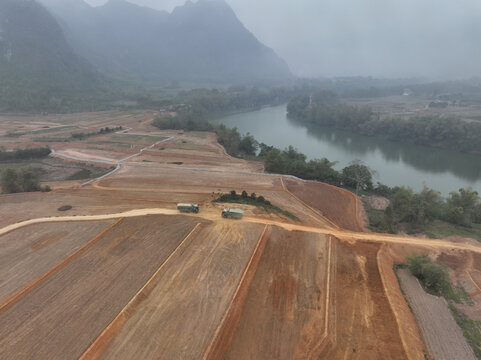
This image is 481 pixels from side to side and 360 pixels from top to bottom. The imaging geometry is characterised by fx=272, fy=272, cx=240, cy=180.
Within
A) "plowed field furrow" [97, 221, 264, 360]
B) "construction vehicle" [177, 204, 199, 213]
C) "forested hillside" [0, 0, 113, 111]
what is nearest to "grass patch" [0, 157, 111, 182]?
"construction vehicle" [177, 204, 199, 213]

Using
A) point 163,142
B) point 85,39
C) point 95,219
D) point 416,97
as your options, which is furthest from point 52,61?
point 416,97

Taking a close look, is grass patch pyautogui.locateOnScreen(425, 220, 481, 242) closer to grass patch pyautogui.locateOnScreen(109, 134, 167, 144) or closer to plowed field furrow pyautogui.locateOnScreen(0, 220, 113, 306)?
plowed field furrow pyautogui.locateOnScreen(0, 220, 113, 306)

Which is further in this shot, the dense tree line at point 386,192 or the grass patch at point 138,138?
the grass patch at point 138,138

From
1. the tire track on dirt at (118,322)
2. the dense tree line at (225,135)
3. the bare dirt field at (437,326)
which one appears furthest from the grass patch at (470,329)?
the dense tree line at (225,135)

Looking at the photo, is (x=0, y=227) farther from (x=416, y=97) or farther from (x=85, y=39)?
(x=85, y=39)

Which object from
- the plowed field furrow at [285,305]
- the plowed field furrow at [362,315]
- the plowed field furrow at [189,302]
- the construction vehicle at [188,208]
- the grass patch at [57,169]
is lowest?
the grass patch at [57,169]

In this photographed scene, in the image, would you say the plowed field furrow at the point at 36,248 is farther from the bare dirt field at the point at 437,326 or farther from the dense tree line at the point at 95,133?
the dense tree line at the point at 95,133
